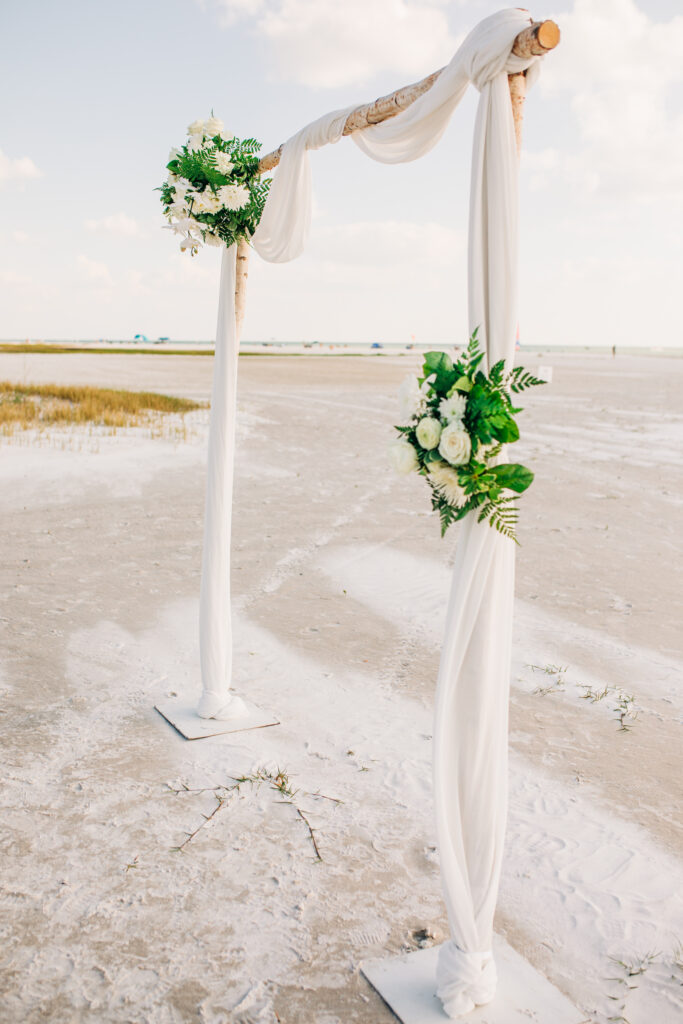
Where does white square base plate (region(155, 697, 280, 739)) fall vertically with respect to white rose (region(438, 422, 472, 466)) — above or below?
below

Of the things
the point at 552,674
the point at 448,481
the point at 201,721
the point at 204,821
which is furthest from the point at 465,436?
the point at 552,674

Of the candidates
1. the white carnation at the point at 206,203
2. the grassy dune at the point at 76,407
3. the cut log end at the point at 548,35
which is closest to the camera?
the cut log end at the point at 548,35

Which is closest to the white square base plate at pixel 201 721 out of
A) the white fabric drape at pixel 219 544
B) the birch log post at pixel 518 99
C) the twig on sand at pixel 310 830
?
the white fabric drape at pixel 219 544

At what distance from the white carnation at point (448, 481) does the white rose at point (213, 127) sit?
2.79 m

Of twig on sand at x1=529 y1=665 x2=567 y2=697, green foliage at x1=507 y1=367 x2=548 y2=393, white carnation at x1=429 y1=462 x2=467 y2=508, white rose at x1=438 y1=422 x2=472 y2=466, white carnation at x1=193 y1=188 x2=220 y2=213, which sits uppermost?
white carnation at x1=193 y1=188 x2=220 y2=213

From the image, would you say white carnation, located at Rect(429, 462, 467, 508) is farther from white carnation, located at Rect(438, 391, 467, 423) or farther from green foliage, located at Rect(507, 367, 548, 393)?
green foliage, located at Rect(507, 367, 548, 393)

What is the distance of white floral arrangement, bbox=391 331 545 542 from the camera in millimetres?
2455

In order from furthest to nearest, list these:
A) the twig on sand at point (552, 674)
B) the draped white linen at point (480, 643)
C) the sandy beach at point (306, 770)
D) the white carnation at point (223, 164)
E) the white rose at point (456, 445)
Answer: the twig on sand at point (552, 674)
the white carnation at point (223, 164)
the sandy beach at point (306, 770)
the draped white linen at point (480, 643)
the white rose at point (456, 445)

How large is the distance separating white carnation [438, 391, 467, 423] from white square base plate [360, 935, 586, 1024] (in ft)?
6.68

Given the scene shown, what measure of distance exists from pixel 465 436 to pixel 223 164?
8.91ft

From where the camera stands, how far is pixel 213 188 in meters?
4.23

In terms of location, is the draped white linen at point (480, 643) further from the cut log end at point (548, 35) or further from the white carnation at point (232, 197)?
the white carnation at point (232, 197)

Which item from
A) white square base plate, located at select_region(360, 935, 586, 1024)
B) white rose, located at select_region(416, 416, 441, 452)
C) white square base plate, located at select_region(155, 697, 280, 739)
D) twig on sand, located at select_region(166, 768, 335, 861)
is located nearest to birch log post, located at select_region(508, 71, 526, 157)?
white rose, located at select_region(416, 416, 441, 452)

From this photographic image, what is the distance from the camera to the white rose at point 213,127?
4.26m
